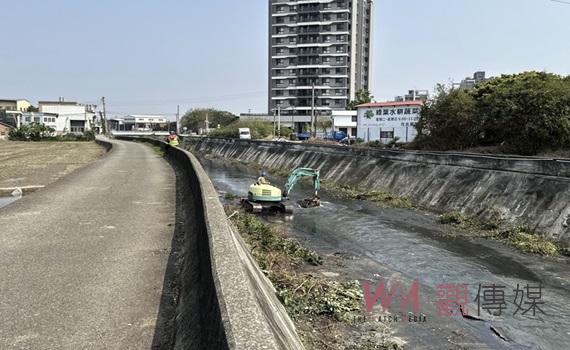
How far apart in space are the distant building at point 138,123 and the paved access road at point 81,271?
6384 inches

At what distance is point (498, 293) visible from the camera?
31.3ft

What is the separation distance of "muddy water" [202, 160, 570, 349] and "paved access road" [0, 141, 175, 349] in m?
3.98

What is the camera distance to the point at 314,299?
8.20 meters

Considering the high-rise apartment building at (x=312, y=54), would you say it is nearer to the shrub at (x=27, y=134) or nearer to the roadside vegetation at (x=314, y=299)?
the shrub at (x=27, y=134)

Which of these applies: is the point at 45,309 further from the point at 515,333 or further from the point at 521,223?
the point at 521,223

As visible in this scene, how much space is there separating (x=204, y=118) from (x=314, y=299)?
441ft

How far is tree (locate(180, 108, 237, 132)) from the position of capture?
139375mm

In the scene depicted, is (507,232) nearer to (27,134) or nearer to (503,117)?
(503,117)

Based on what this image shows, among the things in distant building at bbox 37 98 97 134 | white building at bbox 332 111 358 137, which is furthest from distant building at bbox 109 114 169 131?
white building at bbox 332 111 358 137

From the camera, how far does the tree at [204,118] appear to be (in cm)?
13938

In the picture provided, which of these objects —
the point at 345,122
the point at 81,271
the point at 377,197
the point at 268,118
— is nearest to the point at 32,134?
the point at 268,118

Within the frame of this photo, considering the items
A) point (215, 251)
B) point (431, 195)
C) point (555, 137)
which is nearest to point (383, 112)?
point (555, 137)

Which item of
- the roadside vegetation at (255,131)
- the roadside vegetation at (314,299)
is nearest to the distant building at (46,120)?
the roadside vegetation at (255,131)

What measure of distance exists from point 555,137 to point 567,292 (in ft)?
69.1
